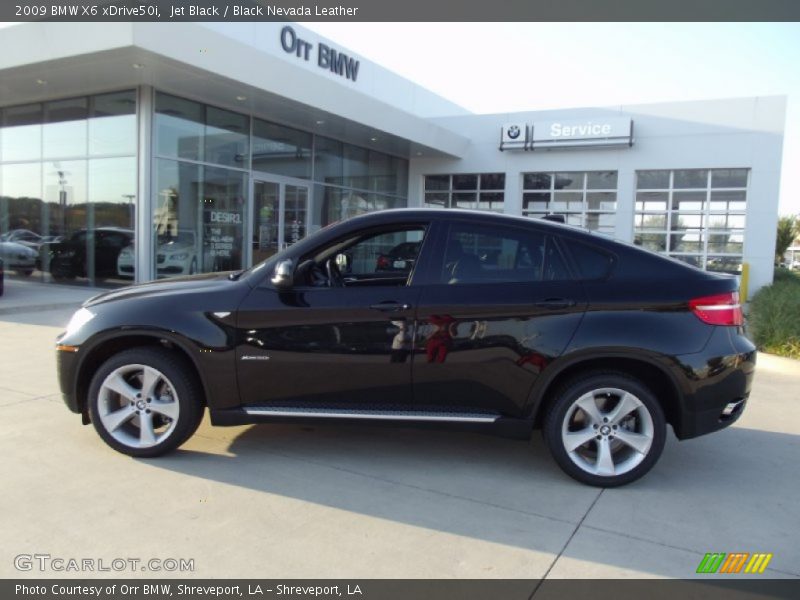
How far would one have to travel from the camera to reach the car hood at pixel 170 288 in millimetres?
4168

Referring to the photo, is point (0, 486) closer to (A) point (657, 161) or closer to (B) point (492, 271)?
(B) point (492, 271)

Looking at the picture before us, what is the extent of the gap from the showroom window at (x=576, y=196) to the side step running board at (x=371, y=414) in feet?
51.4

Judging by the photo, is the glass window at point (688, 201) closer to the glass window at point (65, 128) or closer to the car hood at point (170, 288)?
the glass window at point (65, 128)

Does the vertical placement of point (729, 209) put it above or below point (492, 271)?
above

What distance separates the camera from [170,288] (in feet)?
14.0

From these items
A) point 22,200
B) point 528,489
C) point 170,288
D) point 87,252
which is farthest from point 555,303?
point 22,200

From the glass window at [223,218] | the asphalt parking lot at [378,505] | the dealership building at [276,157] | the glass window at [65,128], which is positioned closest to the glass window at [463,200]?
the dealership building at [276,157]

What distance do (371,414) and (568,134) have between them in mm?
16801

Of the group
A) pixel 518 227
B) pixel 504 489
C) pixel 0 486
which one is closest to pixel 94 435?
pixel 0 486

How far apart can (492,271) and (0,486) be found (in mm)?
3229

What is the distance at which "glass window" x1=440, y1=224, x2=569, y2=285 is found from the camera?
3.98 m

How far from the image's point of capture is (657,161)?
18250 millimetres

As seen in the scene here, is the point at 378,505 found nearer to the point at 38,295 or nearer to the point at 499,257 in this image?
the point at 499,257

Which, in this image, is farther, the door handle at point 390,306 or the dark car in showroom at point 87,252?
the dark car in showroom at point 87,252
